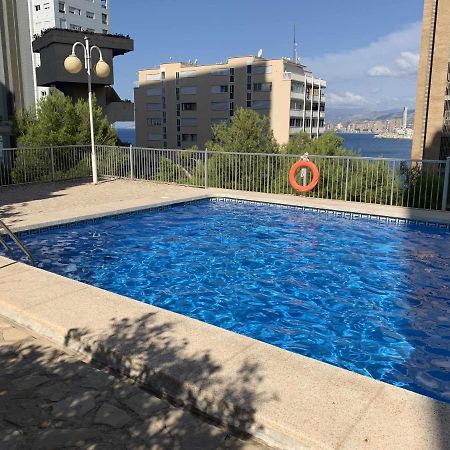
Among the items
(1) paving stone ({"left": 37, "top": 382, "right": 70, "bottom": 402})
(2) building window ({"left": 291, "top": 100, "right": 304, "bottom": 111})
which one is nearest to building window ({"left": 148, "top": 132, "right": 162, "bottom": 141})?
(2) building window ({"left": 291, "top": 100, "right": 304, "bottom": 111})

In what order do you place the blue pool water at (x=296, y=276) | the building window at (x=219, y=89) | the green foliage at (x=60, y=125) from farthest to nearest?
the building window at (x=219, y=89)
the green foliage at (x=60, y=125)
the blue pool water at (x=296, y=276)

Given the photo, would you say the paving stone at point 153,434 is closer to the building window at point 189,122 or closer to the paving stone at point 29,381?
the paving stone at point 29,381

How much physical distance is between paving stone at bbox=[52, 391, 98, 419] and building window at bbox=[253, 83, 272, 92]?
83183 millimetres

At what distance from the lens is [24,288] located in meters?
5.67

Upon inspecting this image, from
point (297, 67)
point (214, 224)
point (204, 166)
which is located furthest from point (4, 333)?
point (297, 67)

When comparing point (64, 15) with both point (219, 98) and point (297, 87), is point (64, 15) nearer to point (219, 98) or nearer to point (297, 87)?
point (219, 98)

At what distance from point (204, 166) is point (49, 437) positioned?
42.1 ft

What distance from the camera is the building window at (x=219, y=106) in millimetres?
85188

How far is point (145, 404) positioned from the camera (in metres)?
3.36

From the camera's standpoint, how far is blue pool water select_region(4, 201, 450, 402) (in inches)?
205

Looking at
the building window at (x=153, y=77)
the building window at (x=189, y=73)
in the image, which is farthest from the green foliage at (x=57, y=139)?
the building window at (x=153, y=77)

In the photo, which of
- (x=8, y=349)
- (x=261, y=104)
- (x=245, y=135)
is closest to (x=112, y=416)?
(x=8, y=349)

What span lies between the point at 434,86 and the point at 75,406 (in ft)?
157

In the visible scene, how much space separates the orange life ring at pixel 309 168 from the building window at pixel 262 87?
72.6 meters
